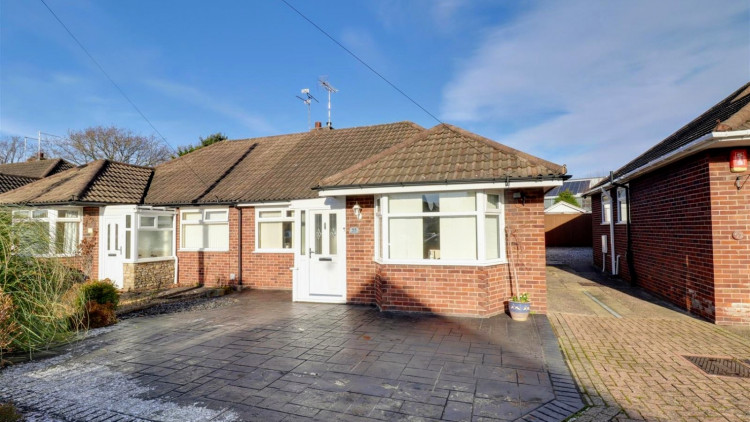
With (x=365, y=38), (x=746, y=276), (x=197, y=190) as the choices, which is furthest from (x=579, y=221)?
(x=197, y=190)

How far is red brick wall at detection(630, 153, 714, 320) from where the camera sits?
6.82 metres

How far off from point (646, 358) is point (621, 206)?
8.79 m

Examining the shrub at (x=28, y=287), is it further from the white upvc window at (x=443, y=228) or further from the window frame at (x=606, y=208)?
the window frame at (x=606, y=208)

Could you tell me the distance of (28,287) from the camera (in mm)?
4703

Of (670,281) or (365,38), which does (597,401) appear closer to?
(670,281)

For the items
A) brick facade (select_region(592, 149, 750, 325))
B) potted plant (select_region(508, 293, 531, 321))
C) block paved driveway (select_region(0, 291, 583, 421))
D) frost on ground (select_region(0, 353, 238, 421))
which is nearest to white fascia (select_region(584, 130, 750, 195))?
brick facade (select_region(592, 149, 750, 325))

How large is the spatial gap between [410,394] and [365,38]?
325 inches

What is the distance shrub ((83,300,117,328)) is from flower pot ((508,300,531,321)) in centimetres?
756

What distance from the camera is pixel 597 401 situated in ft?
12.3

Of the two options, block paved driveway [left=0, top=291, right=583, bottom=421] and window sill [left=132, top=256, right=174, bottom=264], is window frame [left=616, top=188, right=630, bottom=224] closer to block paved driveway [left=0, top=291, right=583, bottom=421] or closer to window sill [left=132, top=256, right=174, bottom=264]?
block paved driveway [left=0, top=291, right=583, bottom=421]

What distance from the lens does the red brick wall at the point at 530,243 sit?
23.6 ft

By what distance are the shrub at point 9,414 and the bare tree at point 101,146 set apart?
3431 centimetres

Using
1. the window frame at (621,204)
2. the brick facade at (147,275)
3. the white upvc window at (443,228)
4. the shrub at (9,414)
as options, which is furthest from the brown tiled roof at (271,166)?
the shrub at (9,414)

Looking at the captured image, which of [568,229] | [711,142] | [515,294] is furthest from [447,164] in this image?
[568,229]
